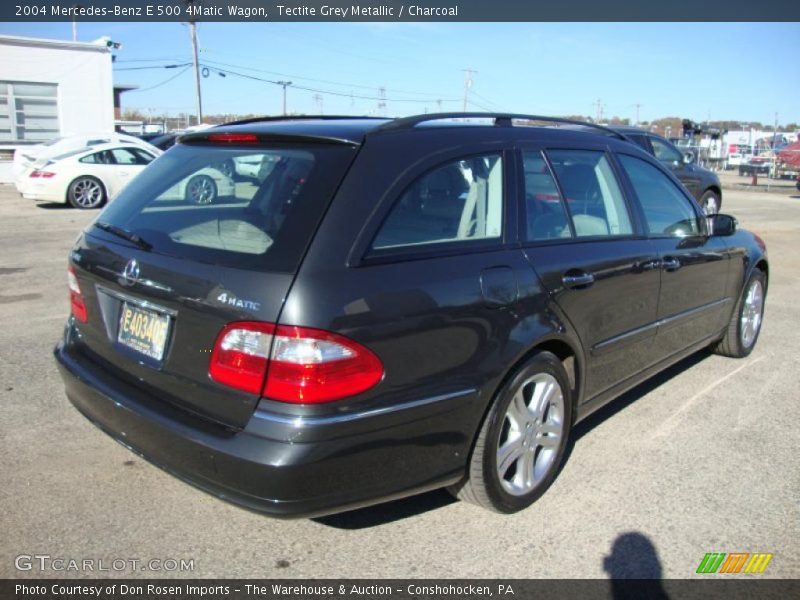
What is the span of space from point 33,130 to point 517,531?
24974 millimetres

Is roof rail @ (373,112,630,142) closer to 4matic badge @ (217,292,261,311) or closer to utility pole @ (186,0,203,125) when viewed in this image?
4matic badge @ (217,292,261,311)

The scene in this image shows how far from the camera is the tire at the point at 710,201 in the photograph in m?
14.3

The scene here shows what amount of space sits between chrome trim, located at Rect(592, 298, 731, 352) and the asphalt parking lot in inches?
23.2

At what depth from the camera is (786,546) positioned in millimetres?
2979

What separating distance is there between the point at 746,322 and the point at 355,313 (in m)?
4.25

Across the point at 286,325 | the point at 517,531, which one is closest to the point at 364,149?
the point at 286,325

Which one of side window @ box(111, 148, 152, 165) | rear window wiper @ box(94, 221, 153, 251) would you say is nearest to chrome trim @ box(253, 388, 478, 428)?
rear window wiper @ box(94, 221, 153, 251)

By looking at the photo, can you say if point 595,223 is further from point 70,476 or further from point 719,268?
point 70,476

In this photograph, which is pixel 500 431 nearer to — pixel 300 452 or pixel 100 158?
pixel 300 452

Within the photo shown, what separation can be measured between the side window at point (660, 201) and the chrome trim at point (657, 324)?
50cm

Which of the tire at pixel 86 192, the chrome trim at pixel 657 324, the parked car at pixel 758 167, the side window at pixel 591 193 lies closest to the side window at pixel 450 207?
the side window at pixel 591 193

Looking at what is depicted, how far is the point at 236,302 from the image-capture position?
2441 millimetres

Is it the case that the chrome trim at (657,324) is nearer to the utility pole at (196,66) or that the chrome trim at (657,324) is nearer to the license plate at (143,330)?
the license plate at (143,330)

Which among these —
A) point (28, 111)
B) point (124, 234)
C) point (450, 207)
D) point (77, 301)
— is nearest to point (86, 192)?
point (28, 111)
